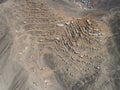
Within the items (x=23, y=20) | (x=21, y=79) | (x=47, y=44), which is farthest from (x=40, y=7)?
(x=21, y=79)

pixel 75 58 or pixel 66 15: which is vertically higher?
pixel 66 15

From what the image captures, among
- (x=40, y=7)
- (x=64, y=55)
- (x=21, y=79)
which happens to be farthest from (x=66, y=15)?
(x=21, y=79)

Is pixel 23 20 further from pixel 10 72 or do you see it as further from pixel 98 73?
pixel 98 73

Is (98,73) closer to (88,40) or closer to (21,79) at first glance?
(88,40)

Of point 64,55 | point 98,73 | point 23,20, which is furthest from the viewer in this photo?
point 23,20

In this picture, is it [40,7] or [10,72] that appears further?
[40,7]

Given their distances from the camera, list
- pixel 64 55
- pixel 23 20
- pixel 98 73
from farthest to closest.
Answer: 1. pixel 23 20
2. pixel 64 55
3. pixel 98 73
